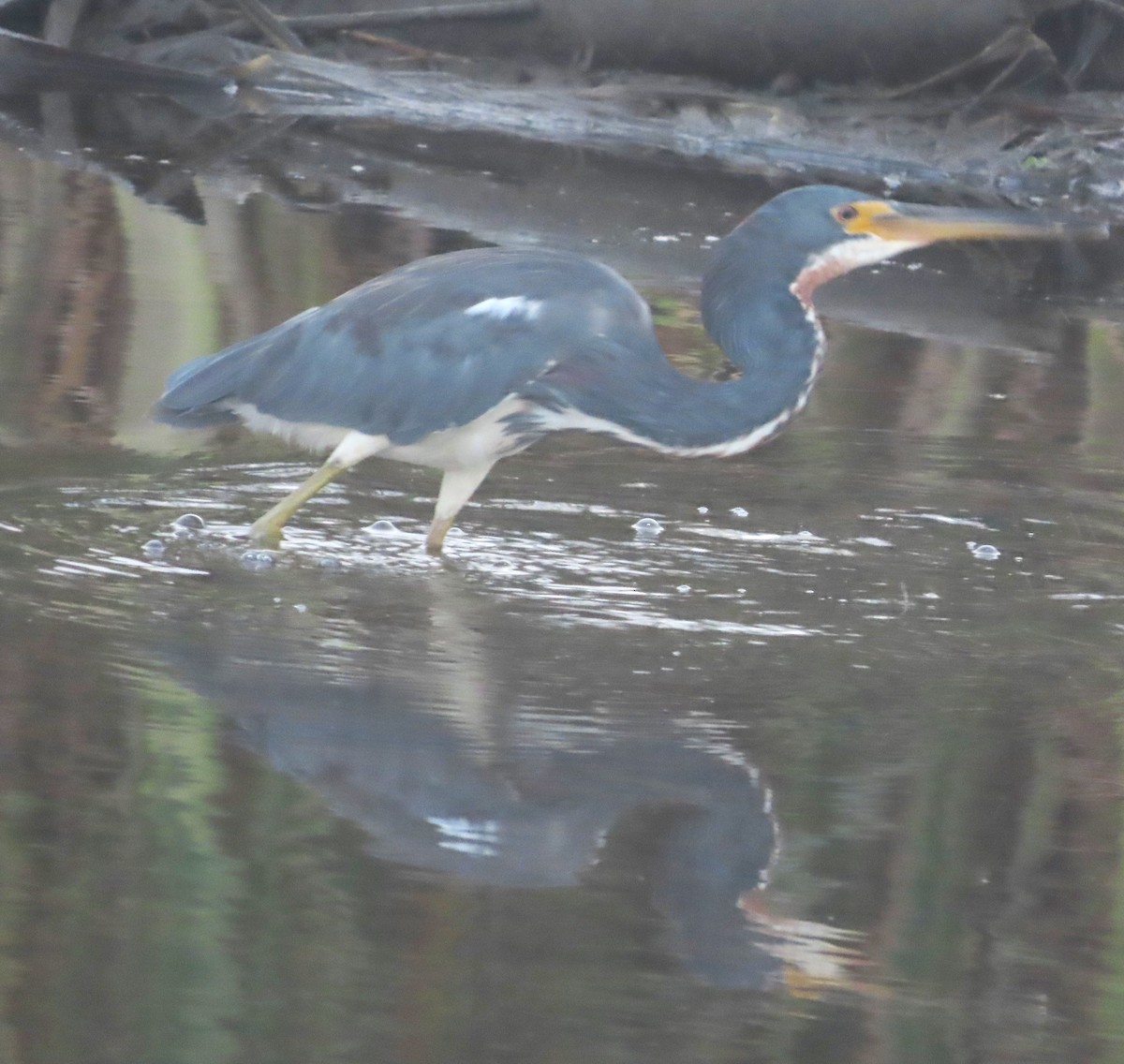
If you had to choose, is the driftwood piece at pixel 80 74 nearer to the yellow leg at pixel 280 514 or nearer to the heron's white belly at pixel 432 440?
the heron's white belly at pixel 432 440

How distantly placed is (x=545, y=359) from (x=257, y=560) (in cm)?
85

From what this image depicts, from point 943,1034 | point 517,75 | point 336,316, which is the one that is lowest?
point 943,1034

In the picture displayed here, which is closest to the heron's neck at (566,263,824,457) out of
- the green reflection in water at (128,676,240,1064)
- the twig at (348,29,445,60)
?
the green reflection in water at (128,676,240,1064)

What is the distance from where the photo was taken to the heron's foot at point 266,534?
219 inches

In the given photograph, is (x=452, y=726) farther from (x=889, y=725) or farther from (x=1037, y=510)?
(x=1037, y=510)

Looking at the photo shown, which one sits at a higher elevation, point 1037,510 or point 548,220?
point 548,220

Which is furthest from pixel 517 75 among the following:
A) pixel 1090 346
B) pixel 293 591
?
pixel 293 591

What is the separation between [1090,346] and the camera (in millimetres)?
8695

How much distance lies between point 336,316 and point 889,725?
78.4 inches

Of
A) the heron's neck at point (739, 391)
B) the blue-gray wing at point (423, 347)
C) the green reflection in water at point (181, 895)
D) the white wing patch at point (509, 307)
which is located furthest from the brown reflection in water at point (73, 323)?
the green reflection in water at point (181, 895)

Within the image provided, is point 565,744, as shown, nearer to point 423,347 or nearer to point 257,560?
point 257,560

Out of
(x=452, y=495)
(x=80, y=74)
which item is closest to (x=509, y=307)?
(x=452, y=495)

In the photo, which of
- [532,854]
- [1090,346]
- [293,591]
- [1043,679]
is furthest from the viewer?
[1090,346]

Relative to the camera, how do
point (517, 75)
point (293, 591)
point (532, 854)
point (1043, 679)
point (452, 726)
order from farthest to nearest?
point (517, 75), point (293, 591), point (1043, 679), point (452, 726), point (532, 854)
